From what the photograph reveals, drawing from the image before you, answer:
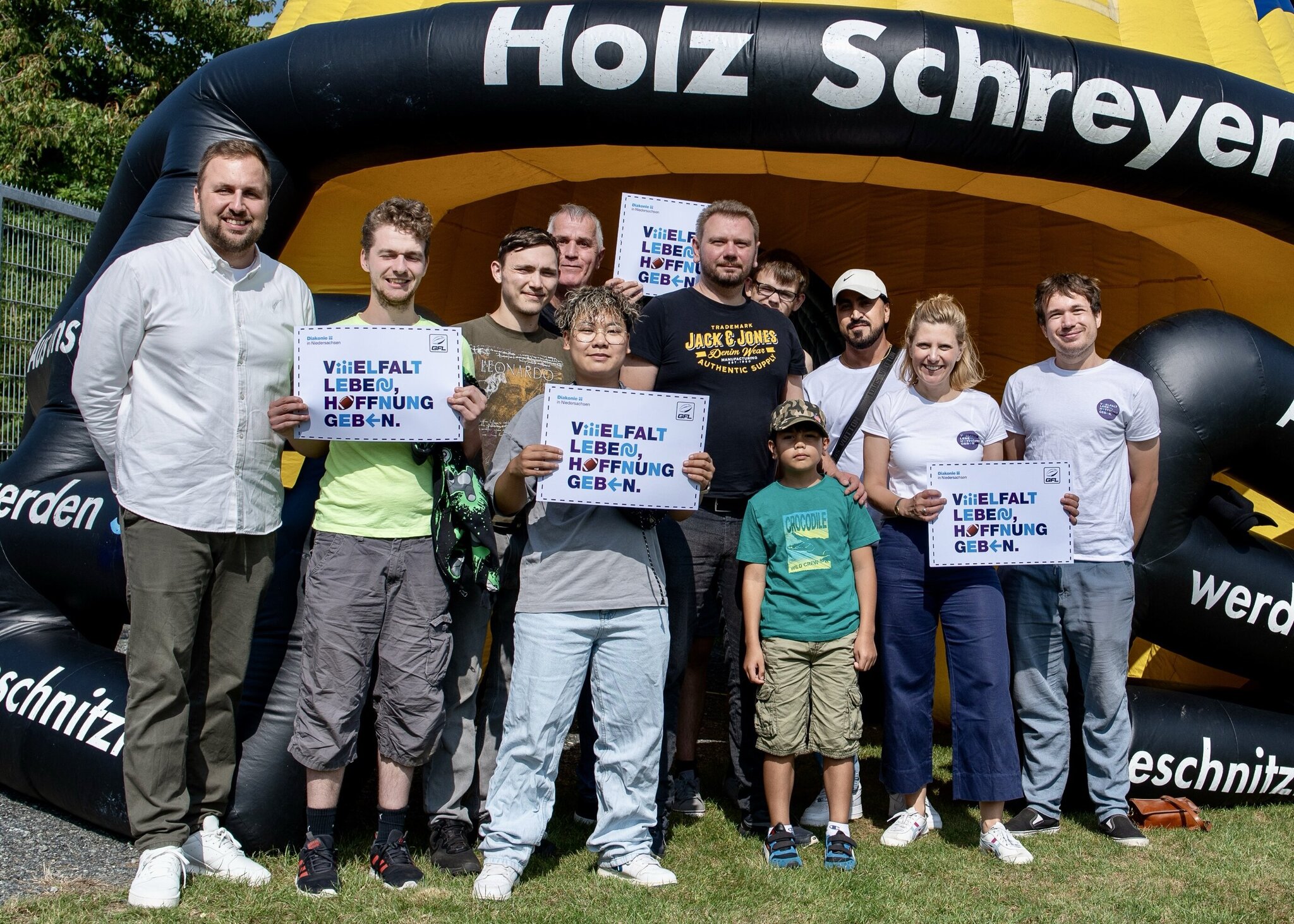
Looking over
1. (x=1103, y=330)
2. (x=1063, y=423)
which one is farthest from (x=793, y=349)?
(x=1103, y=330)

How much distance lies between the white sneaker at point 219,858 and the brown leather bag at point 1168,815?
2923mm

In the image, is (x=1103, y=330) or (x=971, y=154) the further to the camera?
(x=1103, y=330)

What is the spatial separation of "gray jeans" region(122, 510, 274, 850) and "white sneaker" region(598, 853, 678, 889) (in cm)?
116

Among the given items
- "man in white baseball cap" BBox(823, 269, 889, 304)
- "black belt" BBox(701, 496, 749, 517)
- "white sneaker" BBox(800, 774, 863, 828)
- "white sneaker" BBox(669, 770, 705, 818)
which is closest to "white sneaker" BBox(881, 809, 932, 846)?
"white sneaker" BBox(800, 774, 863, 828)

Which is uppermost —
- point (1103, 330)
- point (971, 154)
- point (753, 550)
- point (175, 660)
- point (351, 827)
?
point (971, 154)

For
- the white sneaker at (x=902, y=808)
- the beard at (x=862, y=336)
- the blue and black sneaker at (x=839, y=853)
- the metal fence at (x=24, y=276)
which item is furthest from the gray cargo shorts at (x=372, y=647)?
the metal fence at (x=24, y=276)

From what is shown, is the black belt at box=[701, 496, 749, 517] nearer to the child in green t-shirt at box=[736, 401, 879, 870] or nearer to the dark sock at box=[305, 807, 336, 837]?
the child in green t-shirt at box=[736, 401, 879, 870]

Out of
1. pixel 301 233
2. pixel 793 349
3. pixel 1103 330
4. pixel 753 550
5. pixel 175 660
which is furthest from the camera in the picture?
pixel 1103 330

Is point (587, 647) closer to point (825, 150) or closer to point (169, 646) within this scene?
point (169, 646)

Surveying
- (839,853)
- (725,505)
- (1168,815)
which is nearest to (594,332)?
(725,505)

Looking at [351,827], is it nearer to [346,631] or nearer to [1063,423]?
[346,631]

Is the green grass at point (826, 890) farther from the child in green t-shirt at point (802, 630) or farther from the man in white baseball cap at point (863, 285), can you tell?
the man in white baseball cap at point (863, 285)

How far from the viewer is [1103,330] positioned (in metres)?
6.49

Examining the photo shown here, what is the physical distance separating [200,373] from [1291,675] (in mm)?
4076
